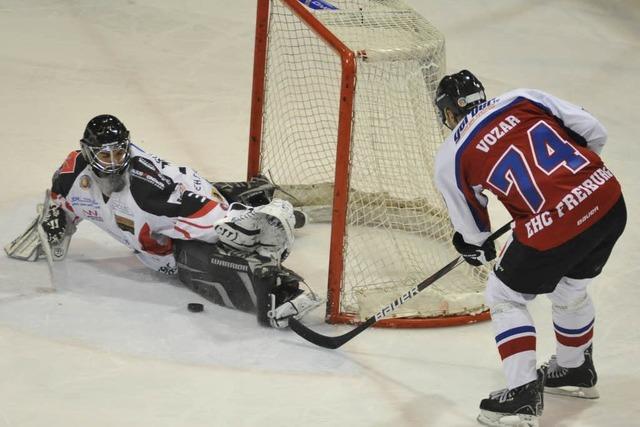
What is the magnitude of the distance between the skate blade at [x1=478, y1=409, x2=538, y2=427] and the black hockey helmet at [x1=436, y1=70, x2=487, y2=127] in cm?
100

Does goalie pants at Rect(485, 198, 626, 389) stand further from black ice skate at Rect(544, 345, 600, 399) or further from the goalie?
the goalie

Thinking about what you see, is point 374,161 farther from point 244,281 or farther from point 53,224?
point 53,224

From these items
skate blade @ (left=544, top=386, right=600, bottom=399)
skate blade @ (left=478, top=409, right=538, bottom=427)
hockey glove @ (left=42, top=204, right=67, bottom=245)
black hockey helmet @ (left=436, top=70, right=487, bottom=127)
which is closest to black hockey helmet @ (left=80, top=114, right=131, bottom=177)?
hockey glove @ (left=42, top=204, right=67, bottom=245)

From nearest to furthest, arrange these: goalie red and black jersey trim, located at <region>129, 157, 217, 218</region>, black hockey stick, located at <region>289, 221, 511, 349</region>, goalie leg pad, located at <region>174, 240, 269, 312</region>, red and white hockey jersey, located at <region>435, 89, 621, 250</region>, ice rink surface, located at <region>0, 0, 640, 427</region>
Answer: red and white hockey jersey, located at <region>435, 89, 621, 250</region>, ice rink surface, located at <region>0, 0, 640, 427</region>, black hockey stick, located at <region>289, 221, 511, 349</region>, goalie leg pad, located at <region>174, 240, 269, 312</region>, goalie red and black jersey trim, located at <region>129, 157, 217, 218</region>

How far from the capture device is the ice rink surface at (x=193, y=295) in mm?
4316

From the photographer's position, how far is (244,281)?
4.95m

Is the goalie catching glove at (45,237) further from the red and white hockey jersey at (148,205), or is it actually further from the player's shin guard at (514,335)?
the player's shin guard at (514,335)

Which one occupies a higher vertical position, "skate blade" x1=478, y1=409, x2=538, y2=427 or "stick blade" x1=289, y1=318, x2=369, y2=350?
"skate blade" x1=478, y1=409, x2=538, y2=427

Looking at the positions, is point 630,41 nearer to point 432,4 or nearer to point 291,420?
point 432,4

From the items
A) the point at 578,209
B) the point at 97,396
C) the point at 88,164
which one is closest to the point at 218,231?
the point at 88,164

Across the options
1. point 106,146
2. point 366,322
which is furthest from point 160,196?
point 366,322

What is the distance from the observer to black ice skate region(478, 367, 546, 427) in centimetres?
409

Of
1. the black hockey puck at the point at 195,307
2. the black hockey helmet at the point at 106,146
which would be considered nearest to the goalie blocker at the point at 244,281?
the black hockey puck at the point at 195,307

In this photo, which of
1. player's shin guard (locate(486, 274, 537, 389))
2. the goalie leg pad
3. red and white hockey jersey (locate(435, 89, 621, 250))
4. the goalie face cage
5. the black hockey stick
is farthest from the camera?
the goalie leg pad
